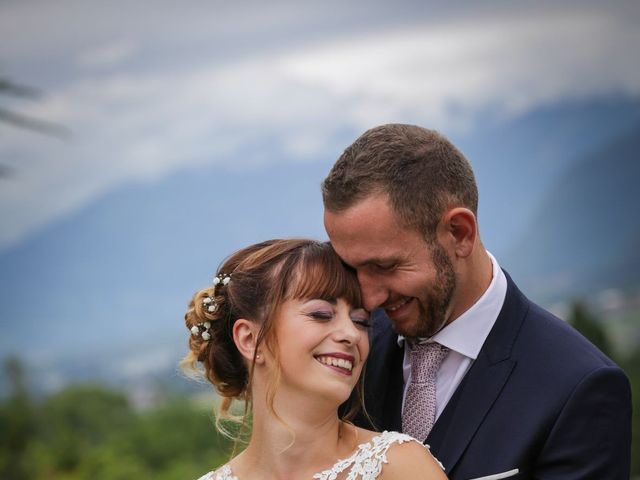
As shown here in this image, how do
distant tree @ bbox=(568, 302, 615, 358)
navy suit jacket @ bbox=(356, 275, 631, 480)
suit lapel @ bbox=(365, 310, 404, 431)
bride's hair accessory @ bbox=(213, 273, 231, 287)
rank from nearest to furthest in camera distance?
navy suit jacket @ bbox=(356, 275, 631, 480) → bride's hair accessory @ bbox=(213, 273, 231, 287) → suit lapel @ bbox=(365, 310, 404, 431) → distant tree @ bbox=(568, 302, 615, 358)

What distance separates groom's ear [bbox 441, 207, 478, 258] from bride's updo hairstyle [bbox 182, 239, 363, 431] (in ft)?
1.43

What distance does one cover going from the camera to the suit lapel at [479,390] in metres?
3.75

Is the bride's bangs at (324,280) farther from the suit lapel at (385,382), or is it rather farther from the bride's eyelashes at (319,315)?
the suit lapel at (385,382)

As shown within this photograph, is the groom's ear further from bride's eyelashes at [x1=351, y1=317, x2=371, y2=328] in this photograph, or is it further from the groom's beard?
bride's eyelashes at [x1=351, y1=317, x2=371, y2=328]

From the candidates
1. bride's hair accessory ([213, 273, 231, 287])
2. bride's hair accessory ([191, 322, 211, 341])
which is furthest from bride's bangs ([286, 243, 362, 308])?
bride's hair accessory ([191, 322, 211, 341])

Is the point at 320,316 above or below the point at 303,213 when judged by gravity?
above

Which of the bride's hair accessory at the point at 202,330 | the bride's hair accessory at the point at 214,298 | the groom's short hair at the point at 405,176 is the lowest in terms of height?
the bride's hair accessory at the point at 202,330

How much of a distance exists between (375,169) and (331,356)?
30.6 inches

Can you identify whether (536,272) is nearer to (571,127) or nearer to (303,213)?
(571,127)

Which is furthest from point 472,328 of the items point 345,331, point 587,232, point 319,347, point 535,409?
point 587,232

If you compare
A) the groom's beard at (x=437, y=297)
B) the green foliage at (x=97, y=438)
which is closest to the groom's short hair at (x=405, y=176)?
the groom's beard at (x=437, y=297)

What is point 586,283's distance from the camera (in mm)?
49906

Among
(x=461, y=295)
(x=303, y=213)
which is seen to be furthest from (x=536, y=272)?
(x=461, y=295)

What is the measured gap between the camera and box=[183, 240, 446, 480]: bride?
3.62 meters
